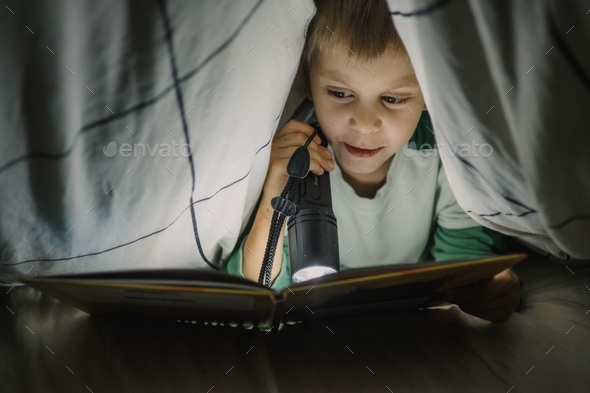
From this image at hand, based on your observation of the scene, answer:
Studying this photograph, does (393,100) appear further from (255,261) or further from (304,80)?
(255,261)

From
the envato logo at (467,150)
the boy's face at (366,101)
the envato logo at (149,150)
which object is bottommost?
the envato logo at (467,150)

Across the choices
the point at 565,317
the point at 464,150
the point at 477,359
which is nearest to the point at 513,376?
the point at 477,359

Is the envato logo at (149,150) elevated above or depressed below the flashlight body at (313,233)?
above

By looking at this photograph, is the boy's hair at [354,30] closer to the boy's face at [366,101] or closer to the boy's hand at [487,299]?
the boy's face at [366,101]

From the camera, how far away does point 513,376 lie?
521 mm

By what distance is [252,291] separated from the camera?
0.43 meters

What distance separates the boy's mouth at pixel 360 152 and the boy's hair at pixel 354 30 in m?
0.16

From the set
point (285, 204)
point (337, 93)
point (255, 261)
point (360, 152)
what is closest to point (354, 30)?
point (337, 93)

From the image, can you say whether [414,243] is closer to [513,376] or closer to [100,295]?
[513,376]

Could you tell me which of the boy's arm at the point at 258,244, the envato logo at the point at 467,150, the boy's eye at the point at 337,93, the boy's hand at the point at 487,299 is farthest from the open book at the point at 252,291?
the boy's eye at the point at 337,93

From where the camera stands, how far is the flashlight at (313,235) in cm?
64

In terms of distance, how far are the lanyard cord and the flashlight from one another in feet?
0.06

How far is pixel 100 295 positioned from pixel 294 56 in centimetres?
39

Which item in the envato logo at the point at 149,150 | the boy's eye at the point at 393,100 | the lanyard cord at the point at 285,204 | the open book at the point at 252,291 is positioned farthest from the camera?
the boy's eye at the point at 393,100
